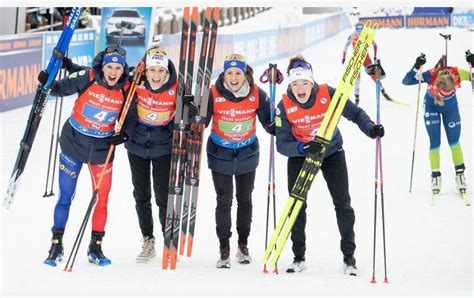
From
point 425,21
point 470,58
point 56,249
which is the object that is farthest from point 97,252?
point 425,21

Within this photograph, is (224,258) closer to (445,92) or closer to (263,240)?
(263,240)

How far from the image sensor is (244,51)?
21.1m

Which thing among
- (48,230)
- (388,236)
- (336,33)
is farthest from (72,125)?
(336,33)

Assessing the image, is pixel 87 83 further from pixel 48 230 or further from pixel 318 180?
pixel 318 180

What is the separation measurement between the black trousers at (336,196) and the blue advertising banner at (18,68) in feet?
24.5

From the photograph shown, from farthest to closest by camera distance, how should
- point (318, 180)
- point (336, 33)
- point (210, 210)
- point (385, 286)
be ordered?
point (336, 33) < point (318, 180) < point (210, 210) < point (385, 286)

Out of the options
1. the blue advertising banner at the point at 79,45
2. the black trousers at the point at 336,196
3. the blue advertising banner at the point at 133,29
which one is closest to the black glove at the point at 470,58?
the black trousers at the point at 336,196

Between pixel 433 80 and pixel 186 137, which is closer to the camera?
pixel 186 137

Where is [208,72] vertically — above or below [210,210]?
above

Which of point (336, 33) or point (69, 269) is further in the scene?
point (336, 33)

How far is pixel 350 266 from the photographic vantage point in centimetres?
657

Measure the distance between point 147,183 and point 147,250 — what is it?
50 centimetres

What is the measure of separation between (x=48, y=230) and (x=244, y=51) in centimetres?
1368

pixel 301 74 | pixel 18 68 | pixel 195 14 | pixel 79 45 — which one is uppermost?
pixel 79 45
